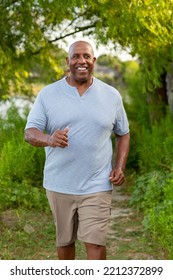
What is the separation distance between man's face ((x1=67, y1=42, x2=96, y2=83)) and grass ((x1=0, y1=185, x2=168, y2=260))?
209 centimetres

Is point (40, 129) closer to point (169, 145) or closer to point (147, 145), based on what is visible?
point (169, 145)

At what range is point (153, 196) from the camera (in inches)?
253

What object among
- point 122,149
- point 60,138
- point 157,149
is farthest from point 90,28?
point 60,138

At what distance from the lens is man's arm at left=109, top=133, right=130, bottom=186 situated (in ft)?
12.9

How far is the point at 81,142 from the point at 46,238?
2.39m

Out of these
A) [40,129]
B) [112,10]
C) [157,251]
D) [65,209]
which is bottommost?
[157,251]

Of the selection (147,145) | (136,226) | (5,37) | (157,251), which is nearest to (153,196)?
(136,226)

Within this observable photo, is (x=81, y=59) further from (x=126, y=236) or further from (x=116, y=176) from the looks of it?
(x=126, y=236)

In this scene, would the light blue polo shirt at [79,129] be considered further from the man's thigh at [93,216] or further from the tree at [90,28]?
the tree at [90,28]

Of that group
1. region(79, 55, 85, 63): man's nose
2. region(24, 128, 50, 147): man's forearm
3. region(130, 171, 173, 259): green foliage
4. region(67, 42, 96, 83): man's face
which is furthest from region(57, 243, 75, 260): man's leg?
region(79, 55, 85, 63): man's nose

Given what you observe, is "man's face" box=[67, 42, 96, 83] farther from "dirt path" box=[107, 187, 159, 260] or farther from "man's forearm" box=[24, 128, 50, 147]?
"dirt path" box=[107, 187, 159, 260]

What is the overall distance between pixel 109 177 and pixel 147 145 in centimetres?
431

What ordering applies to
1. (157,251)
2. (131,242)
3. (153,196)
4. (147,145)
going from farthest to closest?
(147,145) → (153,196) → (131,242) → (157,251)

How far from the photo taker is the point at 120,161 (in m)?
4.09
